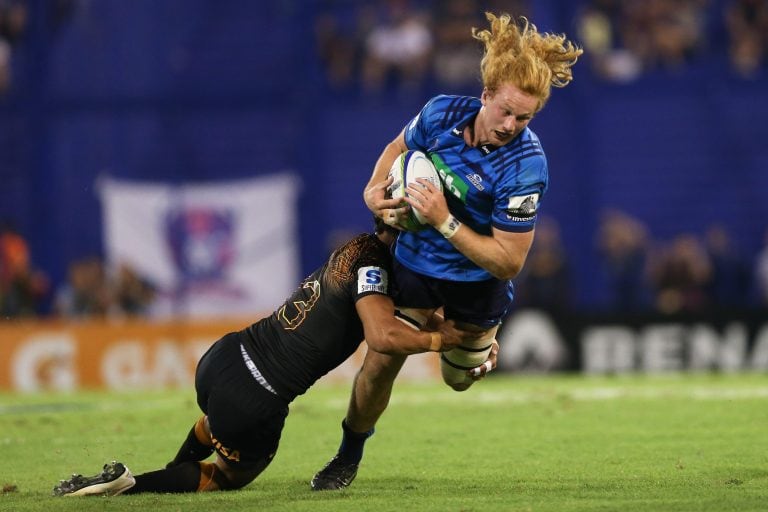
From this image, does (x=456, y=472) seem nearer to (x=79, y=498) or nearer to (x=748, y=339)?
(x=79, y=498)

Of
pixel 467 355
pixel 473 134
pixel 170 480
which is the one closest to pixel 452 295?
pixel 467 355

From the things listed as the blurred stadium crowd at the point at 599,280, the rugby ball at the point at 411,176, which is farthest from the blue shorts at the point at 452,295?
the blurred stadium crowd at the point at 599,280

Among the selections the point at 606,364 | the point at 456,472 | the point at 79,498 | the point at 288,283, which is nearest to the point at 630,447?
the point at 456,472

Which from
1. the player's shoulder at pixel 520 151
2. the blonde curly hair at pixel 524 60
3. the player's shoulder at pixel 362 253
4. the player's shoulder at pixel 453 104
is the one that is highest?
the blonde curly hair at pixel 524 60

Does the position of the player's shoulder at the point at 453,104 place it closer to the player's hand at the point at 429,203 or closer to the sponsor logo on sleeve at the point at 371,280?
the player's hand at the point at 429,203

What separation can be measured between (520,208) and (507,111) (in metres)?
0.49

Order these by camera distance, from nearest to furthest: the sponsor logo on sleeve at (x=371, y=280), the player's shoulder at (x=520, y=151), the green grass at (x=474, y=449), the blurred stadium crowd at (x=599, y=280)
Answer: the green grass at (x=474, y=449) < the player's shoulder at (x=520, y=151) < the sponsor logo on sleeve at (x=371, y=280) < the blurred stadium crowd at (x=599, y=280)

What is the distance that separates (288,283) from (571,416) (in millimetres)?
6952

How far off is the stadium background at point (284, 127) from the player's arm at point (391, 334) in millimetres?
10540

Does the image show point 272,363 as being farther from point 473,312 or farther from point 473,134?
point 473,134

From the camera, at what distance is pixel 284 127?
59.9 ft

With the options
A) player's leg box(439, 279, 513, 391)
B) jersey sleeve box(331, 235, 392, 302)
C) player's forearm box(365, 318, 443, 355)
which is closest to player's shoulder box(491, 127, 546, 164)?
player's leg box(439, 279, 513, 391)

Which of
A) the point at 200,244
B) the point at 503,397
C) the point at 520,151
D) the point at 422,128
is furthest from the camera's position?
the point at 200,244

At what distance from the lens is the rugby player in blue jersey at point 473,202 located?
649cm
